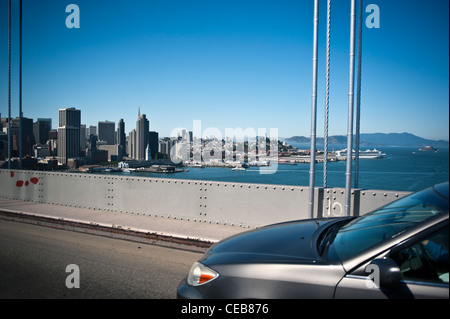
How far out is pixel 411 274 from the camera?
2340mm

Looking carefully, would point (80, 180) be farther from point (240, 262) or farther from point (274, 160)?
point (240, 262)

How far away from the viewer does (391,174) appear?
778cm

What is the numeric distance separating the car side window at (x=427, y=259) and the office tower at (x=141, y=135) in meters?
10.9

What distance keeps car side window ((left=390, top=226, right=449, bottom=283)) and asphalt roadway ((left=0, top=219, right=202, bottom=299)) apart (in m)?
2.91

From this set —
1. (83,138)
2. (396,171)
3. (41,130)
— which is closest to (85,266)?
(396,171)

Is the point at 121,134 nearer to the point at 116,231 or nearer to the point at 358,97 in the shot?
the point at 116,231

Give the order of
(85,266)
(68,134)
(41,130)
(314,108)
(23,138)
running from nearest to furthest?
(85,266) → (314,108) → (68,134) → (23,138) → (41,130)

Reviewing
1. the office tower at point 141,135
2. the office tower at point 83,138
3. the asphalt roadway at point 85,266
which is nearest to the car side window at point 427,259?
the asphalt roadway at point 85,266

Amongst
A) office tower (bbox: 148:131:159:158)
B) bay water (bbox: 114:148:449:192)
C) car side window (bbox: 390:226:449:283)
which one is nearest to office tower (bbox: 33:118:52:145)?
office tower (bbox: 148:131:159:158)

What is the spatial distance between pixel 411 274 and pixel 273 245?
110 centimetres

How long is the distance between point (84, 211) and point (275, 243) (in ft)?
25.2

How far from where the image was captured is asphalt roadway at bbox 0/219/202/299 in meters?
4.48

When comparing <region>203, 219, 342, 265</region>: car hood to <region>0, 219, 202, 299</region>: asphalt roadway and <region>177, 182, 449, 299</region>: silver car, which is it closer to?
<region>177, 182, 449, 299</region>: silver car
